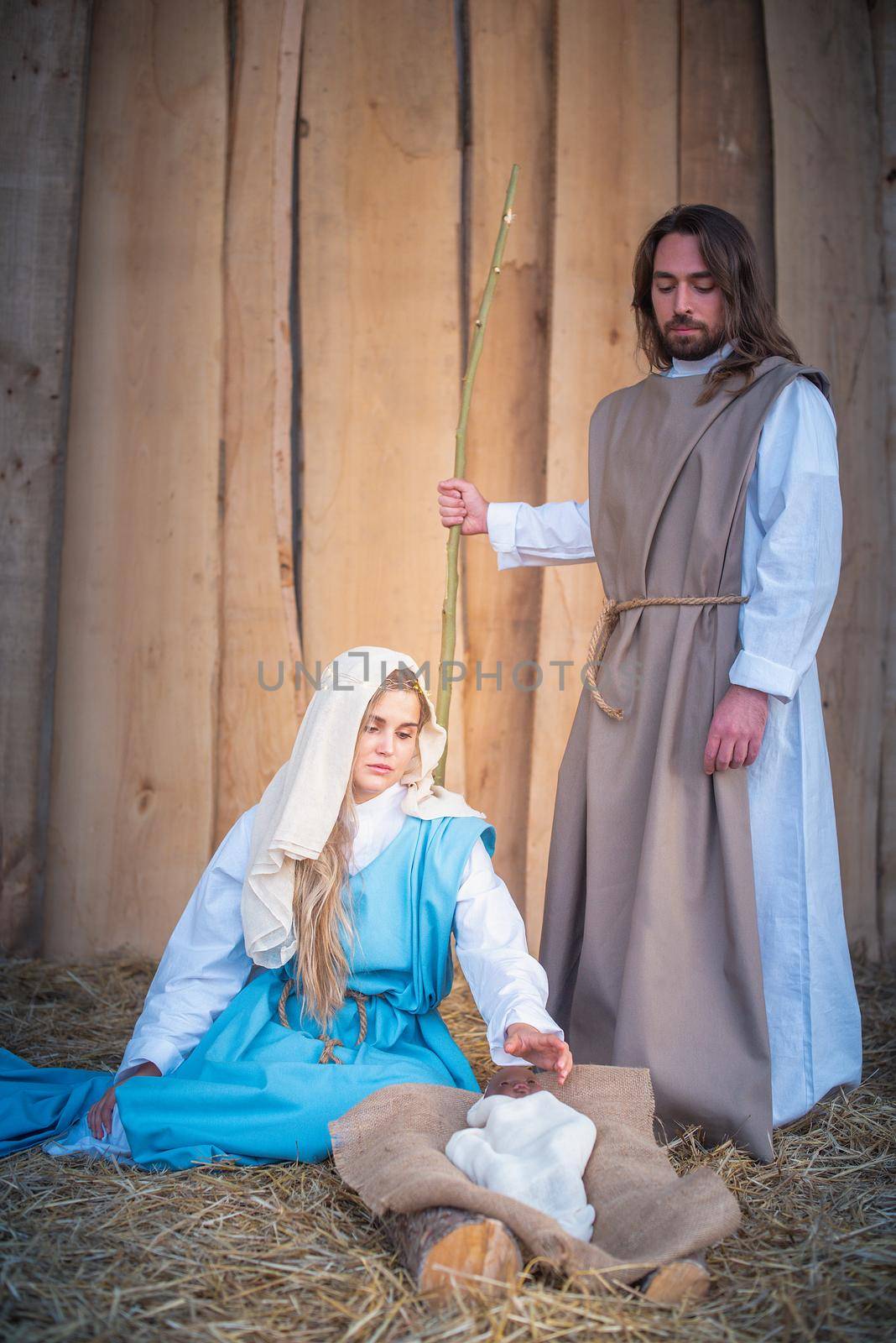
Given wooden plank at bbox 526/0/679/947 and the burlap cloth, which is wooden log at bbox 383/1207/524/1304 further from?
wooden plank at bbox 526/0/679/947

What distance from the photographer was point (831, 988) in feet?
8.11

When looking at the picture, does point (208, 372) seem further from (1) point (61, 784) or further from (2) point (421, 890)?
(2) point (421, 890)

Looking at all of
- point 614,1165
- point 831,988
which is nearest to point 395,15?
point 831,988

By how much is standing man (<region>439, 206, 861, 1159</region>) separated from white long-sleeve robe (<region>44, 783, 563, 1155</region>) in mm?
253

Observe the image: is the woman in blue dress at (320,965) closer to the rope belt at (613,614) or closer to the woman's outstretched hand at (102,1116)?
the woman's outstretched hand at (102,1116)

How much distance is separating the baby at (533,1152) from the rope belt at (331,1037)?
36cm

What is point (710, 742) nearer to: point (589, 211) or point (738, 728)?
point (738, 728)

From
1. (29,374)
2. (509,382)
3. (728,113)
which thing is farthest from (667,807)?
(728,113)

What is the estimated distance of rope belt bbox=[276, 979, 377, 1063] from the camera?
7.51 ft

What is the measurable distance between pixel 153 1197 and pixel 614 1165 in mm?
777

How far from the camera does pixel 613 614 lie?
8.71ft

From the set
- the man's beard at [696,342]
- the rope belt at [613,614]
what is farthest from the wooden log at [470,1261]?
the man's beard at [696,342]

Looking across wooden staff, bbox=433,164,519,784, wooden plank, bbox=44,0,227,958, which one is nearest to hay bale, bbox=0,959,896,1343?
wooden staff, bbox=433,164,519,784

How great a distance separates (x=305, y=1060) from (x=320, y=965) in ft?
0.59
